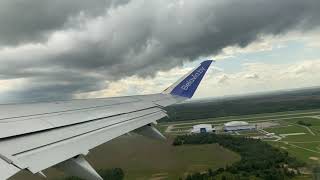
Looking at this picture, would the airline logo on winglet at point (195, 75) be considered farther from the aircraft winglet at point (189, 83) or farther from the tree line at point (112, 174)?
the tree line at point (112, 174)

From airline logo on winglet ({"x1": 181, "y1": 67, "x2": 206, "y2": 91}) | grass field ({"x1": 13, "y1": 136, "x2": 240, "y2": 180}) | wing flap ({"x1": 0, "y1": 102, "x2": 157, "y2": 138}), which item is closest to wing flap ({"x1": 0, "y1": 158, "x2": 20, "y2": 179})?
wing flap ({"x1": 0, "y1": 102, "x2": 157, "y2": 138})

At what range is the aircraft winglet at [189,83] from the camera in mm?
14422

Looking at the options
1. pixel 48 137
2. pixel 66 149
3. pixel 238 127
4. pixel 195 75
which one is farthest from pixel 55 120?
pixel 238 127

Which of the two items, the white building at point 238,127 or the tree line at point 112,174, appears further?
the white building at point 238,127

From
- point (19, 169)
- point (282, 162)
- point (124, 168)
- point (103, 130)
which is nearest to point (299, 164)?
point (282, 162)

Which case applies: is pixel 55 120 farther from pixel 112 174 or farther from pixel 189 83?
pixel 112 174

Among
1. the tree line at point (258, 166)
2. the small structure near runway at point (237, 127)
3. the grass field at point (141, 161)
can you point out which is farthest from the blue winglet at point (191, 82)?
the small structure near runway at point (237, 127)

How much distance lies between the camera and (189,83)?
1505 cm

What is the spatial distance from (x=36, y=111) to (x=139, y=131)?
3215 millimetres

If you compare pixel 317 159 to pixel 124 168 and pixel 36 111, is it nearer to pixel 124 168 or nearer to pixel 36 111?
pixel 124 168

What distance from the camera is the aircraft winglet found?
1442 cm

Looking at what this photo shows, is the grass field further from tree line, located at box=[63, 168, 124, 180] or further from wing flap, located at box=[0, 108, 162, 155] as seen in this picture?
wing flap, located at box=[0, 108, 162, 155]

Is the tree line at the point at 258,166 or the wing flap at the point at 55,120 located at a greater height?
the wing flap at the point at 55,120

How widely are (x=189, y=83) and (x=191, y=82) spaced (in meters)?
0.18
